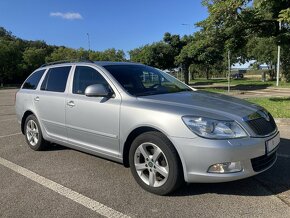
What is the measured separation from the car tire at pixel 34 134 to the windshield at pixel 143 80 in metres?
2.11

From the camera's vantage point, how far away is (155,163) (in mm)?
4594

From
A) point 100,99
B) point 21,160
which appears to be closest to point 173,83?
point 100,99

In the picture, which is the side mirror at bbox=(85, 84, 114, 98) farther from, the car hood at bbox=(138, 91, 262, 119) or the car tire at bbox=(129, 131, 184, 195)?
the car tire at bbox=(129, 131, 184, 195)

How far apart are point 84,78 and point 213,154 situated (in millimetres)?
2655

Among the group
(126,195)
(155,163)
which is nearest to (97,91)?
(155,163)

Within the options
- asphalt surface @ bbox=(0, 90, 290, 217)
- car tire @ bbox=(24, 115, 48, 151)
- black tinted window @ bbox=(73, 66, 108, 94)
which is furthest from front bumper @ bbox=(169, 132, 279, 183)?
car tire @ bbox=(24, 115, 48, 151)

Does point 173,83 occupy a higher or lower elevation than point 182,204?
higher

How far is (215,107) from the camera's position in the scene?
4547 mm

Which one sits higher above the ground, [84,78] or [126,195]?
[84,78]

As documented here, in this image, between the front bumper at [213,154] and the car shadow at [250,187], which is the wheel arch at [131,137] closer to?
the front bumper at [213,154]

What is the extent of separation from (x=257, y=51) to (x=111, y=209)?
42576 mm

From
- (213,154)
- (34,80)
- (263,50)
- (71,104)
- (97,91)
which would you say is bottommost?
(213,154)

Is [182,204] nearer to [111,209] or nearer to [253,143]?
[111,209]

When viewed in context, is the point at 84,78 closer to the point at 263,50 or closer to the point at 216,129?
the point at 216,129
